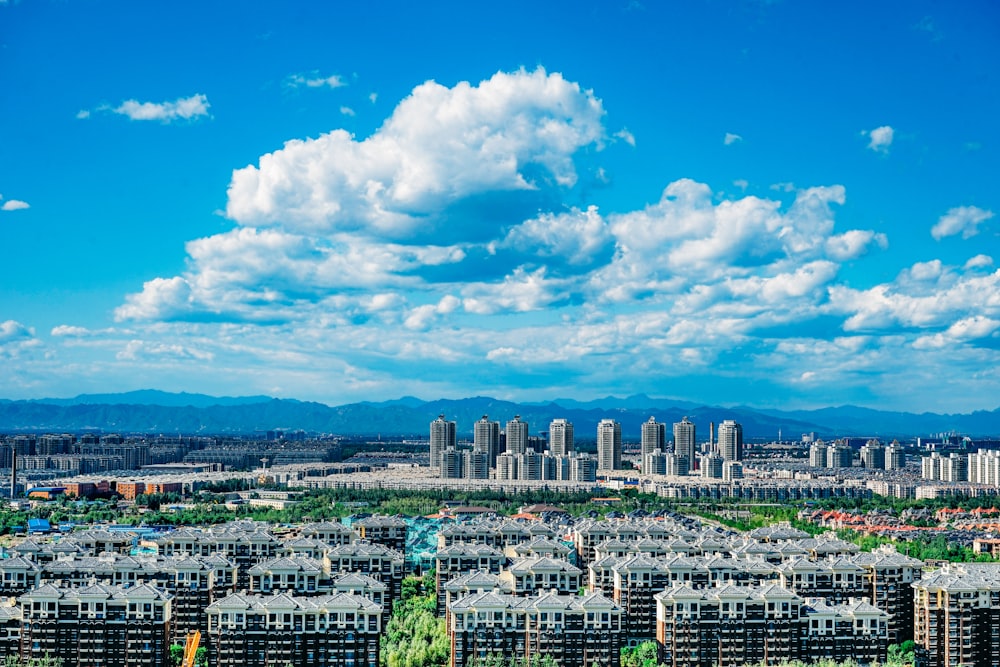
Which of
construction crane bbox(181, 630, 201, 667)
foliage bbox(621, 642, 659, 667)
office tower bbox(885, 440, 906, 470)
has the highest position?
office tower bbox(885, 440, 906, 470)

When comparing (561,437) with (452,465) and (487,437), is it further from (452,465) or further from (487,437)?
(452,465)

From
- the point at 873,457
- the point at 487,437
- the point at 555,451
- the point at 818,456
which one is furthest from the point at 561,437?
the point at 873,457

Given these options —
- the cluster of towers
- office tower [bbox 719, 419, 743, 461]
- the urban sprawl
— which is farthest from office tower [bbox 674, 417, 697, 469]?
the urban sprawl

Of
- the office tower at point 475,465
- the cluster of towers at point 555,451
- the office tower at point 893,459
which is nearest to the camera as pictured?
the cluster of towers at point 555,451

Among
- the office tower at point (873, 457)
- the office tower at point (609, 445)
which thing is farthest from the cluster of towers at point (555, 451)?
the office tower at point (873, 457)

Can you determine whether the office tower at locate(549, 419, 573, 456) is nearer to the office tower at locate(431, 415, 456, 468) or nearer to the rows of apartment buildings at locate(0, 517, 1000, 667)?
the office tower at locate(431, 415, 456, 468)

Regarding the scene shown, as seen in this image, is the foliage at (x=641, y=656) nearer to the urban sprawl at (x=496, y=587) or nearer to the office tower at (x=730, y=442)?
the urban sprawl at (x=496, y=587)
